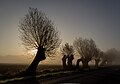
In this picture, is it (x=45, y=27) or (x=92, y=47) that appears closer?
(x=45, y=27)

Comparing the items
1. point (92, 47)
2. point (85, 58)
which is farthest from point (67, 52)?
point (92, 47)

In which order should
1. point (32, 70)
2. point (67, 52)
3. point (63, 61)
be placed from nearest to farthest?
point (32, 70), point (63, 61), point (67, 52)

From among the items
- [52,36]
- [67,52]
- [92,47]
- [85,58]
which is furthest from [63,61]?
[92,47]

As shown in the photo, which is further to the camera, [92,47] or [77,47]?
[92,47]

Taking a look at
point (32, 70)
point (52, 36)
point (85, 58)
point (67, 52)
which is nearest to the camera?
point (32, 70)

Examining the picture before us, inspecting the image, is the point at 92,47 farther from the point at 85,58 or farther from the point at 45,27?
the point at 45,27

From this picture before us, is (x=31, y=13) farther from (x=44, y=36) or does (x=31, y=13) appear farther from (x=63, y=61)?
(x=63, y=61)

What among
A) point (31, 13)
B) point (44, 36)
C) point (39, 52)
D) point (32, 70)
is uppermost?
point (31, 13)

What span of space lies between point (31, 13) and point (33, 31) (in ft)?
12.6

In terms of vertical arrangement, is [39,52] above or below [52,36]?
below

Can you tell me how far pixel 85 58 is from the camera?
122562 millimetres

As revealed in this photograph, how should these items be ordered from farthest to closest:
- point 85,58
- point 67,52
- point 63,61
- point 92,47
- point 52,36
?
point 92,47 < point 85,58 < point 67,52 < point 63,61 < point 52,36

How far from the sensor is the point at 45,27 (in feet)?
173

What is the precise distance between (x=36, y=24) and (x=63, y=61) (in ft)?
110
